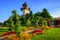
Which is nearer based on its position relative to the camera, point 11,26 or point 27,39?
point 27,39

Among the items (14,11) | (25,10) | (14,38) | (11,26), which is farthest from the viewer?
(25,10)

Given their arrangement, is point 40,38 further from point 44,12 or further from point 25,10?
point 25,10

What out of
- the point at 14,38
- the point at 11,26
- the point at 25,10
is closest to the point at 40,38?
the point at 14,38

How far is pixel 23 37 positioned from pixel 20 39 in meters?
0.38

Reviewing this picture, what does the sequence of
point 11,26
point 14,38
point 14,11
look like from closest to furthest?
point 14,38 → point 11,26 → point 14,11

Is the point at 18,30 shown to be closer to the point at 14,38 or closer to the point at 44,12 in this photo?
the point at 14,38

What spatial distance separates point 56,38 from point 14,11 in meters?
15.8

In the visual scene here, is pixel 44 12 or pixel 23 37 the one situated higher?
pixel 44 12

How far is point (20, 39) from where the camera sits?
62.5 feet

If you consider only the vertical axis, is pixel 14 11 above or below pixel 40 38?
above

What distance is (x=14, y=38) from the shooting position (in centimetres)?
1878

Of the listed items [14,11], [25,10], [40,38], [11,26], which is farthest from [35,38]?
[25,10]

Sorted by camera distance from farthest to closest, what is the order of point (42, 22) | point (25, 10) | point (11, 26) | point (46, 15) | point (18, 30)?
point (25, 10), point (46, 15), point (42, 22), point (11, 26), point (18, 30)

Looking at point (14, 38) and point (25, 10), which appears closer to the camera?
point (14, 38)
